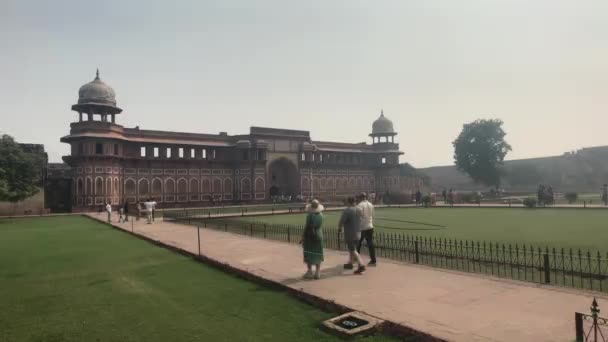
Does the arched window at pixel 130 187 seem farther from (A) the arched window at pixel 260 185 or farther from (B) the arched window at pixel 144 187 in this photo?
(A) the arched window at pixel 260 185

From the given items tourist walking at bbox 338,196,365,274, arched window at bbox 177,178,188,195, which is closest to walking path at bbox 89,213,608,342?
tourist walking at bbox 338,196,365,274

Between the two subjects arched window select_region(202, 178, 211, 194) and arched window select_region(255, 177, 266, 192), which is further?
arched window select_region(255, 177, 266, 192)

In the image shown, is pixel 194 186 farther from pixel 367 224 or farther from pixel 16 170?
pixel 367 224

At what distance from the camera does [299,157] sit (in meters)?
47.7

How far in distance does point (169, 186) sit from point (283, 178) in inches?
570

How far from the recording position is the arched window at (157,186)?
3834cm

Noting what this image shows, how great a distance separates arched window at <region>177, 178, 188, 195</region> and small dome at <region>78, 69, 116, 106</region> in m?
9.69

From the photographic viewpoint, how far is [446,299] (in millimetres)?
5516

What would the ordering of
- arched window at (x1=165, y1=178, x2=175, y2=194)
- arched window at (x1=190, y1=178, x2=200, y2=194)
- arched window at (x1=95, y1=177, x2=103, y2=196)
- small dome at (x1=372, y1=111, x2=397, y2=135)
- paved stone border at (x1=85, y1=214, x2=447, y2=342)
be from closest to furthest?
paved stone border at (x1=85, y1=214, x2=447, y2=342)
arched window at (x1=95, y1=177, x2=103, y2=196)
arched window at (x1=165, y1=178, x2=175, y2=194)
arched window at (x1=190, y1=178, x2=200, y2=194)
small dome at (x1=372, y1=111, x2=397, y2=135)

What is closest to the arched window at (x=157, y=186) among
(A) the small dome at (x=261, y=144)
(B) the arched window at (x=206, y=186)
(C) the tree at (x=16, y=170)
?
(B) the arched window at (x=206, y=186)

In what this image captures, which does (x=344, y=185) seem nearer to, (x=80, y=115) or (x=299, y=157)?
(x=299, y=157)

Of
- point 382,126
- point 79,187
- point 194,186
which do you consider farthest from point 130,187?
point 382,126

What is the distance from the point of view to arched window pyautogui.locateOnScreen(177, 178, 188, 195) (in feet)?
131

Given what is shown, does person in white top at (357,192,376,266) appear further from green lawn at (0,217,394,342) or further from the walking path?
green lawn at (0,217,394,342)
